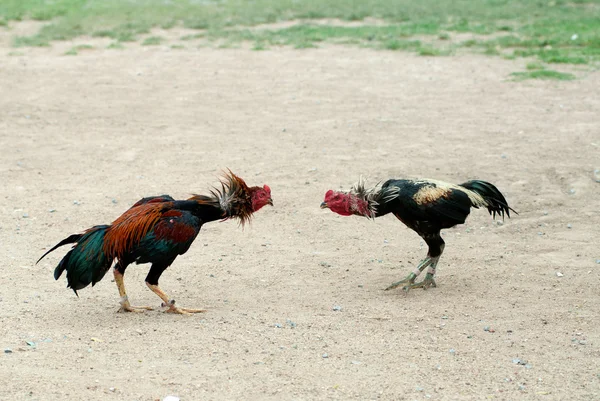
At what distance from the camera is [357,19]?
814 inches

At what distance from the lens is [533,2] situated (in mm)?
23219

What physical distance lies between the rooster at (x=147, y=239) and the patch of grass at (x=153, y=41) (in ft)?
38.6

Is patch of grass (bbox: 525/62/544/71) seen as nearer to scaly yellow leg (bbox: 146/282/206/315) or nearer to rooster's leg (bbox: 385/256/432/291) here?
rooster's leg (bbox: 385/256/432/291)

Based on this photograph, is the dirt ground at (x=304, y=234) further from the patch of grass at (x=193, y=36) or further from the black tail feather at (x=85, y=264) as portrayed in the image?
the patch of grass at (x=193, y=36)

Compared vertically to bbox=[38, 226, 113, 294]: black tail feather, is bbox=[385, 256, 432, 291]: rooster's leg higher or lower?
lower

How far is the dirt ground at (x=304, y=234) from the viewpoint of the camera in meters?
5.58

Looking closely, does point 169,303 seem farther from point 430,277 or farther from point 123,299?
point 430,277

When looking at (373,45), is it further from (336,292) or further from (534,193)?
(336,292)

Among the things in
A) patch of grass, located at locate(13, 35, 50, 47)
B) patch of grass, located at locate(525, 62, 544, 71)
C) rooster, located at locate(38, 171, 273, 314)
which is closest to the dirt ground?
rooster, located at locate(38, 171, 273, 314)

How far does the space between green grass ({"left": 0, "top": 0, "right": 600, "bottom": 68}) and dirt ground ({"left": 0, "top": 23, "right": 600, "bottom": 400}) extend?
1.58 metres

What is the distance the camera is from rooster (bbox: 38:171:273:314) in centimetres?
634

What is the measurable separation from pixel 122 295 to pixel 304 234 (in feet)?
8.45

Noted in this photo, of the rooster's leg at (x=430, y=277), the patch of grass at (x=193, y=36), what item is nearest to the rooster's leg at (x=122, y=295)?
the rooster's leg at (x=430, y=277)

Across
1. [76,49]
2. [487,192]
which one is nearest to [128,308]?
[487,192]
